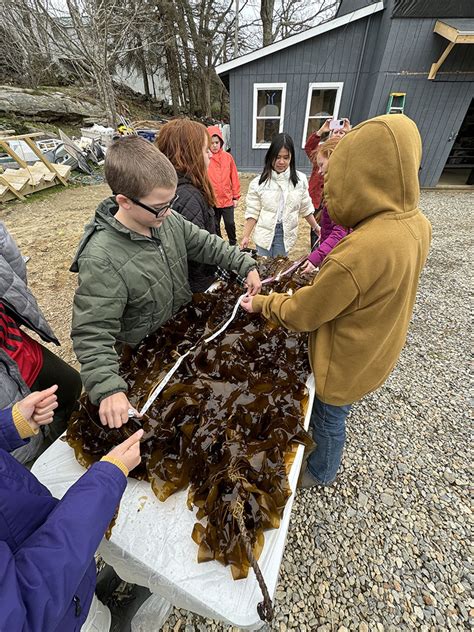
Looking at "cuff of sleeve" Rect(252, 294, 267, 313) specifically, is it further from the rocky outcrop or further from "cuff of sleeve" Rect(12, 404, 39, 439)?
the rocky outcrop

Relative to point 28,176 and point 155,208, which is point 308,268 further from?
point 28,176

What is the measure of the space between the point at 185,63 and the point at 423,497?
22.8 metres

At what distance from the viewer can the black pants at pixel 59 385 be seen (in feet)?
5.90

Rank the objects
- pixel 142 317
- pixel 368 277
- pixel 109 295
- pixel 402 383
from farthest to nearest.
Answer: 1. pixel 402 383
2. pixel 142 317
3. pixel 109 295
4. pixel 368 277

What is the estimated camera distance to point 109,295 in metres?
1.26

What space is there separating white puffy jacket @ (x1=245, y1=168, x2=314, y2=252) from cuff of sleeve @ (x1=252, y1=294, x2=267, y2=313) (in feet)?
6.96

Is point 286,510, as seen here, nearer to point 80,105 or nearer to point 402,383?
point 402,383

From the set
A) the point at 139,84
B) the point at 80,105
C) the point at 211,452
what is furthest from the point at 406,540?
the point at 139,84

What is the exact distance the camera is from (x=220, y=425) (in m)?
1.15

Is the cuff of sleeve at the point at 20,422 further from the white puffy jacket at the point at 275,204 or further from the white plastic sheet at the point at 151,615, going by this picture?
the white puffy jacket at the point at 275,204

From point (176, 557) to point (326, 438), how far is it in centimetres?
111

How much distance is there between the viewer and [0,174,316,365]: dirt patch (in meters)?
4.15

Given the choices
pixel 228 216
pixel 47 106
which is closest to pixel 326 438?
pixel 228 216

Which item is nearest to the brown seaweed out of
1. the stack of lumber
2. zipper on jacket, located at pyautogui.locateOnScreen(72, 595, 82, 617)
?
zipper on jacket, located at pyautogui.locateOnScreen(72, 595, 82, 617)
